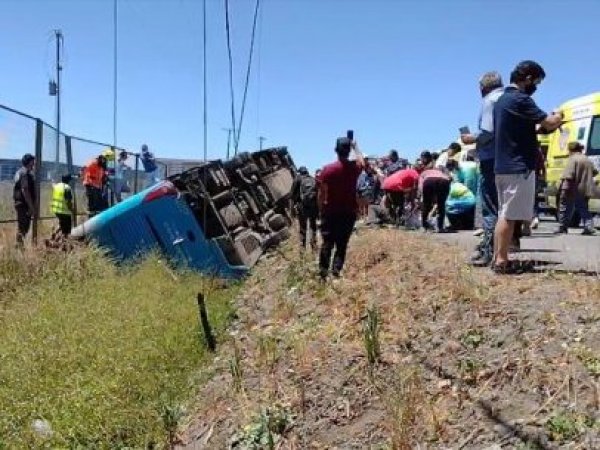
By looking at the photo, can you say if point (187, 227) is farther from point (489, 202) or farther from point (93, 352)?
point (489, 202)

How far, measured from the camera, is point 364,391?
4.44m

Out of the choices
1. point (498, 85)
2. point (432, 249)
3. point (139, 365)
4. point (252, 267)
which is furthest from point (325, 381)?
point (252, 267)

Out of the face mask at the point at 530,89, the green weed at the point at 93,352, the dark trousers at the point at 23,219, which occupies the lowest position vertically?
the green weed at the point at 93,352

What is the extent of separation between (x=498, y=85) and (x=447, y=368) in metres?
3.19

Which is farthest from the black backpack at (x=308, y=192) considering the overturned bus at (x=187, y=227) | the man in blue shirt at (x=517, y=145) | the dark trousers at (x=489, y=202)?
the man in blue shirt at (x=517, y=145)

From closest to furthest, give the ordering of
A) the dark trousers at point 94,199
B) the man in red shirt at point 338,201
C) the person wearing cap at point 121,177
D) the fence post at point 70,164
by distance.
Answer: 1. the man in red shirt at point 338,201
2. the fence post at point 70,164
3. the dark trousers at point 94,199
4. the person wearing cap at point 121,177

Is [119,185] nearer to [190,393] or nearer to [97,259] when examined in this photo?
[97,259]

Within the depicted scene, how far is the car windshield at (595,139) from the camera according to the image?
48.4 ft

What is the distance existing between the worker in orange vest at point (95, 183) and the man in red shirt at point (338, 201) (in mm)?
7270

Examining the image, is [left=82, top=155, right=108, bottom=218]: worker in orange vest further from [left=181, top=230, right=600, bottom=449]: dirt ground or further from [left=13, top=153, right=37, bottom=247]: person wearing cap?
[left=181, top=230, right=600, bottom=449]: dirt ground

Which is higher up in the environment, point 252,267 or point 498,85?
point 498,85

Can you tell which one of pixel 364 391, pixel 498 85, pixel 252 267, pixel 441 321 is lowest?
pixel 252 267

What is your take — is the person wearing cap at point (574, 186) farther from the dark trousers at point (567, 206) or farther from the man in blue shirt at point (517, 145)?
the man in blue shirt at point (517, 145)

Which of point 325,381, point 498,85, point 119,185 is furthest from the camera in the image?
point 119,185
